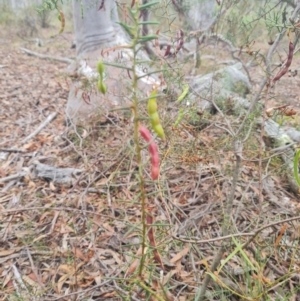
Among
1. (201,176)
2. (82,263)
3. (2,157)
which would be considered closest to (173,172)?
(201,176)

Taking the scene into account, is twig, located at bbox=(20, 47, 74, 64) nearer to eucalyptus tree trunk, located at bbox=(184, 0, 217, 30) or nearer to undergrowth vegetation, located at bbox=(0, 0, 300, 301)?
eucalyptus tree trunk, located at bbox=(184, 0, 217, 30)

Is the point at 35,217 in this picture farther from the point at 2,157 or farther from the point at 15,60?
the point at 15,60

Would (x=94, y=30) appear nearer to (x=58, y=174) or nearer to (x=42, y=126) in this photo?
(x=42, y=126)

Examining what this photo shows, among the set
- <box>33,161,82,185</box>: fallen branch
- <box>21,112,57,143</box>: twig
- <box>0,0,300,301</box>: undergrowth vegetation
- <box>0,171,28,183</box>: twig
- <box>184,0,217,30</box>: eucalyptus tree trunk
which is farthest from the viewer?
<box>184,0,217,30</box>: eucalyptus tree trunk

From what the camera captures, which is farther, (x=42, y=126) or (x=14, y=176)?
(x=42, y=126)

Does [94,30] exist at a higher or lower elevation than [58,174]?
higher

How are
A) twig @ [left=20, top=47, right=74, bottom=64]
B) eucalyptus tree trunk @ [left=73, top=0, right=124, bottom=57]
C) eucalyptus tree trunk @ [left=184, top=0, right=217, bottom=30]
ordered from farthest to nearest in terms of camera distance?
twig @ [left=20, top=47, right=74, bottom=64]
eucalyptus tree trunk @ [left=184, top=0, right=217, bottom=30]
eucalyptus tree trunk @ [left=73, top=0, right=124, bottom=57]

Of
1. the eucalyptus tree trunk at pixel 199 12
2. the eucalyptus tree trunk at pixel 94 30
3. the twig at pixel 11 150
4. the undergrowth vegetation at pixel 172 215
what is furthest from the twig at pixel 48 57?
the undergrowth vegetation at pixel 172 215

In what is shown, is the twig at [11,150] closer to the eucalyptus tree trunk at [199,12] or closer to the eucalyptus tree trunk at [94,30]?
the eucalyptus tree trunk at [94,30]

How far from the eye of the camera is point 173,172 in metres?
2.12

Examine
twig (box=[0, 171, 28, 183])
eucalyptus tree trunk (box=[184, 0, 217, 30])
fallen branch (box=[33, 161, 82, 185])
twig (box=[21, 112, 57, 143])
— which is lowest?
twig (box=[0, 171, 28, 183])

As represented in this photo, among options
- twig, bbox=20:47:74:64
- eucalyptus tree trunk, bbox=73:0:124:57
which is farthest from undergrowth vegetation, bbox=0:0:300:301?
twig, bbox=20:47:74:64

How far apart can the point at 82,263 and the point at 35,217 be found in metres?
0.51

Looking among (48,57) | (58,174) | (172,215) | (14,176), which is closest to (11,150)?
(14,176)
